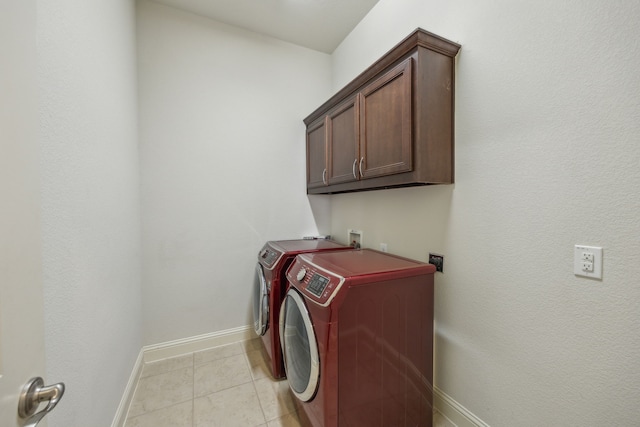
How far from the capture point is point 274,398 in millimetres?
1682

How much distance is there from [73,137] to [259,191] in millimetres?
1531

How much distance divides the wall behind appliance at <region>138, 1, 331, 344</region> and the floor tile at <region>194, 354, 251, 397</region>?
340 millimetres

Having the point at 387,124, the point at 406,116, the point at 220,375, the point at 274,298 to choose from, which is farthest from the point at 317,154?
the point at 220,375

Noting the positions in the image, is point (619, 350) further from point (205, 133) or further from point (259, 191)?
point (205, 133)

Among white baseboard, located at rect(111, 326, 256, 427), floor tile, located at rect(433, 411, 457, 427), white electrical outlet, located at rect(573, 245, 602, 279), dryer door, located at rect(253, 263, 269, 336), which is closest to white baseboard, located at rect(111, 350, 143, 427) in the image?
white baseboard, located at rect(111, 326, 256, 427)

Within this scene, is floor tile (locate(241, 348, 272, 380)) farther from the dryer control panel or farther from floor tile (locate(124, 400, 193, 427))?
the dryer control panel

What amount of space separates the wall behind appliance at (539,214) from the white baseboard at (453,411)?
0.04m

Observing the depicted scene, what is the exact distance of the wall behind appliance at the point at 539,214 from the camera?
2.93ft

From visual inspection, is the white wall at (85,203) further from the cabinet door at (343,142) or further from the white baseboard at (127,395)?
the cabinet door at (343,142)

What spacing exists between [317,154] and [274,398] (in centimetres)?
195

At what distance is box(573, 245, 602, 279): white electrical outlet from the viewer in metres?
0.93

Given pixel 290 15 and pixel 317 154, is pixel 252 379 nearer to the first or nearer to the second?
pixel 317 154

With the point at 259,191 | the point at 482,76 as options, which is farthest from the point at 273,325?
the point at 482,76

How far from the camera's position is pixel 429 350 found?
144cm
